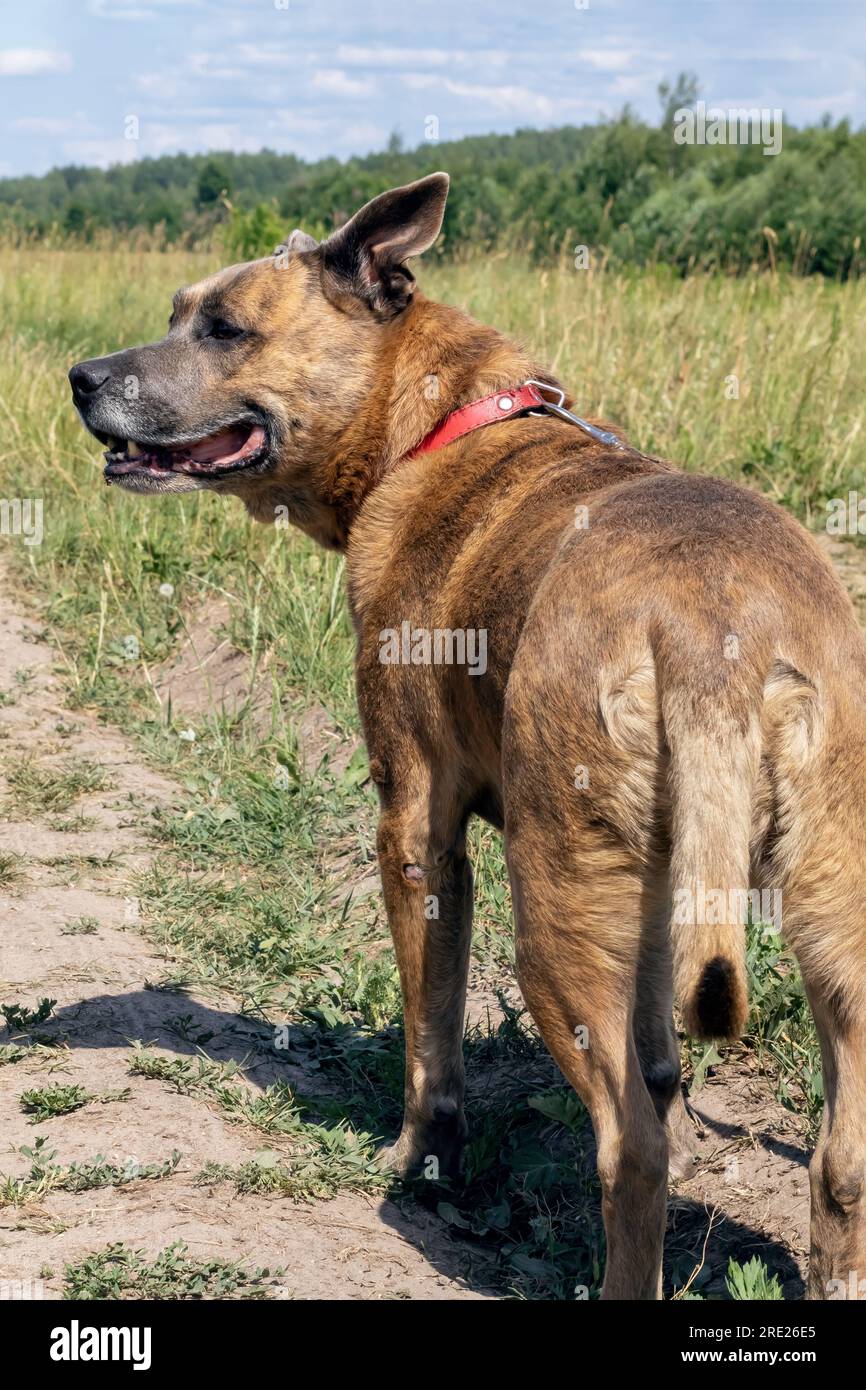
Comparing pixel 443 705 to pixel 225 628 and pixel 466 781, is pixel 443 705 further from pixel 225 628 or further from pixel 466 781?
pixel 225 628

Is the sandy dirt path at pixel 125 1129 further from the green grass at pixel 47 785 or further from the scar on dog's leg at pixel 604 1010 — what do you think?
the scar on dog's leg at pixel 604 1010

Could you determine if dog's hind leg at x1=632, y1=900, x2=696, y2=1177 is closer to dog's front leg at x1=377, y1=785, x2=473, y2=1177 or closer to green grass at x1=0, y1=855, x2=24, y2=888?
dog's front leg at x1=377, y1=785, x2=473, y2=1177

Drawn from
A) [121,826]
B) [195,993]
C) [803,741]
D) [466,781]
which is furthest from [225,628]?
[803,741]

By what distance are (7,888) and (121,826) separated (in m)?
0.74

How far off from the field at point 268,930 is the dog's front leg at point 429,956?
147 millimetres

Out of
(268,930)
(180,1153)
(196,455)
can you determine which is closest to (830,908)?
(180,1153)

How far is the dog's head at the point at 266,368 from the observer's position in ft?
12.6

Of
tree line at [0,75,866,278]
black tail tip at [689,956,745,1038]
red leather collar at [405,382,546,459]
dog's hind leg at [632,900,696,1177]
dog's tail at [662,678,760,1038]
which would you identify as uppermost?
tree line at [0,75,866,278]

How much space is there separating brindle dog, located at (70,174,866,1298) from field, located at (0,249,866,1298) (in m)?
0.33

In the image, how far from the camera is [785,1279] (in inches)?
129

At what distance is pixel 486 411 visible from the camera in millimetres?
3578

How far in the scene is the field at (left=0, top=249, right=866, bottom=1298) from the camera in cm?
329

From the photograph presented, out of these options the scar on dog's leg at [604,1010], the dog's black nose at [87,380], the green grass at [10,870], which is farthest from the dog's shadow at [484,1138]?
the dog's black nose at [87,380]

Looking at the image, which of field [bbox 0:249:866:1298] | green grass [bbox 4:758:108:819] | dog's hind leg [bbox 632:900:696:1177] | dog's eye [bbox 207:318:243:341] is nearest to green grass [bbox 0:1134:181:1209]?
field [bbox 0:249:866:1298]
